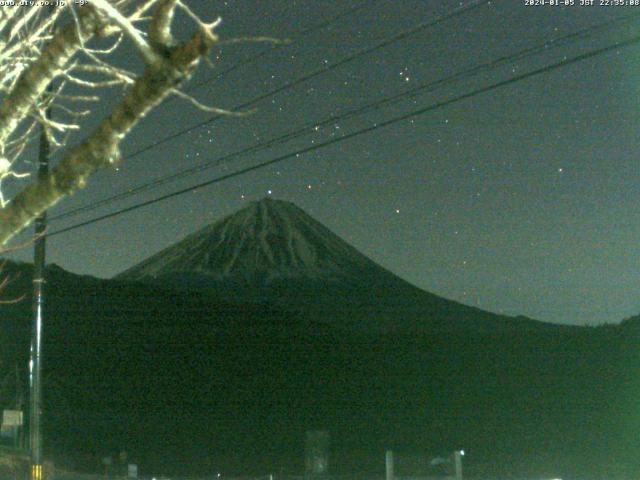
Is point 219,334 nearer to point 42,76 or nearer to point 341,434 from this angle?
point 341,434

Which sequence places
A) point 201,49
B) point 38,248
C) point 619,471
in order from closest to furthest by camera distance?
point 201,49
point 38,248
point 619,471

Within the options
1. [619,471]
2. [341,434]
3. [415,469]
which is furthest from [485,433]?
[415,469]

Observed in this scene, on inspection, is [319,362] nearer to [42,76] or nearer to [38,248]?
[38,248]

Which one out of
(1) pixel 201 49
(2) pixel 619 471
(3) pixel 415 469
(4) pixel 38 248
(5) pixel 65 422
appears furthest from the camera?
(5) pixel 65 422

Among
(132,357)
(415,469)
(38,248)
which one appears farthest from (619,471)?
(132,357)

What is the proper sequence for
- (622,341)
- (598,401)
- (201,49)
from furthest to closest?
(622,341) → (598,401) → (201,49)

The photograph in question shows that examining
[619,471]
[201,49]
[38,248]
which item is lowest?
[619,471]

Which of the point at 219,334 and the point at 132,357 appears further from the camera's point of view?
the point at 219,334

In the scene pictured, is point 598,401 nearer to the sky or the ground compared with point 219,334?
nearer to the ground

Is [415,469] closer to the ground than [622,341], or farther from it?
closer to the ground
